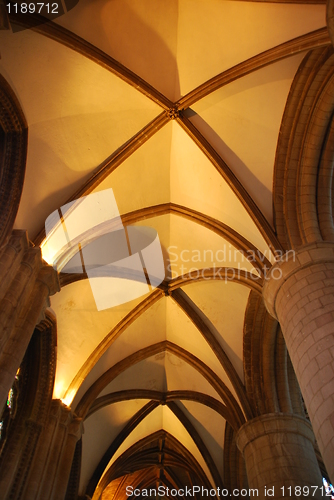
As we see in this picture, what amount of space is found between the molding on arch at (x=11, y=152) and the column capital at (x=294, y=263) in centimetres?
433

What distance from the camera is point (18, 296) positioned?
19.1 ft

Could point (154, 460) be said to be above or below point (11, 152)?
above

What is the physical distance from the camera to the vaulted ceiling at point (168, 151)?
6934mm

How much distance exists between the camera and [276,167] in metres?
7.73

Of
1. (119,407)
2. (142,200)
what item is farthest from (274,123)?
(119,407)

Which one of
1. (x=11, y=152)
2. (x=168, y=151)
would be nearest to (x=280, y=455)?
(x=168, y=151)

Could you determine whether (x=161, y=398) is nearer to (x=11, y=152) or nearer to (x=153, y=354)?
(x=153, y=354)

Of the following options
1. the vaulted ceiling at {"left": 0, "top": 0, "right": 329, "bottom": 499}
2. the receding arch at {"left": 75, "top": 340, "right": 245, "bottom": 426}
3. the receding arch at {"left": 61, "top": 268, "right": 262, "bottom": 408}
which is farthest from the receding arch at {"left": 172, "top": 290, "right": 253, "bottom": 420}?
the receding arch at {"left": 75, "top": 340, "right": 245, "bottom": 426}

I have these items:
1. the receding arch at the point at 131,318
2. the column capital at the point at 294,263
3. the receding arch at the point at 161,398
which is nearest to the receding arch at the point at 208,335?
the receding arch at the point at 131,318

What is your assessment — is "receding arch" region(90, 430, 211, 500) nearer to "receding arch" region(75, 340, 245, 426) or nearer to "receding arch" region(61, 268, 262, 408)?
"receding arch" region(75, 340, 245, 426)

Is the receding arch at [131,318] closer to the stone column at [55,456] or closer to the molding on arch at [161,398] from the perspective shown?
the stone column at [55,456]

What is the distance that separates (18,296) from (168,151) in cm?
440

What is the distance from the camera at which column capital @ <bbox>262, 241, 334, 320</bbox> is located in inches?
226

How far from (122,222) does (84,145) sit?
181cm
